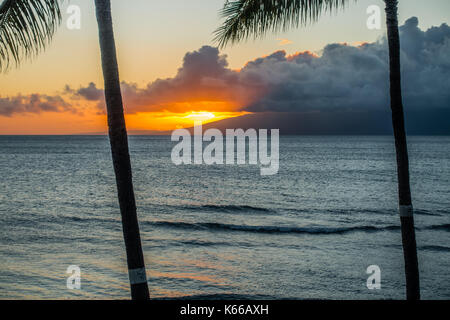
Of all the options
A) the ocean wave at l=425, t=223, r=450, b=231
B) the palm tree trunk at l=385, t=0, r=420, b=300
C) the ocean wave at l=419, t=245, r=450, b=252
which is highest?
the palm tree trunk at l=385, t=0, r=420, b=300

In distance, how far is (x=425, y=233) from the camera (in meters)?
24.8

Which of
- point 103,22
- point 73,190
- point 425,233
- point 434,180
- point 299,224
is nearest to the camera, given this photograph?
point 103,22

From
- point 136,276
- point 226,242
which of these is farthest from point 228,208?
point 136,276

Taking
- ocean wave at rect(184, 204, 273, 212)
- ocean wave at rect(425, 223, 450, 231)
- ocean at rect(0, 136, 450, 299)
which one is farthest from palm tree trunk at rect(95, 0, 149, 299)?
ocean wave at rect(184, 204, 273, 212)

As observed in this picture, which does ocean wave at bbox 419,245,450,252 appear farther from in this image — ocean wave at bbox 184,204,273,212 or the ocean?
ocean wave at bbox 184,204,273,212

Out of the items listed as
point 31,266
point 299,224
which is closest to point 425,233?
point 299,224

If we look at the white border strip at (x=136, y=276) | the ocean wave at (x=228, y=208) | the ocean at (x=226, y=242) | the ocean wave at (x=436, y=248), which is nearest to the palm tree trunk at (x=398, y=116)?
the white border strip at (x=136, y=276)

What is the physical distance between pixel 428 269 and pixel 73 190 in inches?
1471

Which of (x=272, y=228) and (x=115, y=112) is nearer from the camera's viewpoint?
(x=115, y=112)

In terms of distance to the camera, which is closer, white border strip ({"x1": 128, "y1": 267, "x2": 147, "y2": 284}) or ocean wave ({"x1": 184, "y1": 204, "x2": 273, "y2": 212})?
white border strip ({"x1": 128, "y1": 267, "x2": 147, "y2": 284})

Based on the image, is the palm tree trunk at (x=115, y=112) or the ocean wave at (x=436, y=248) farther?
the ocean wave at (x=436, y=248)

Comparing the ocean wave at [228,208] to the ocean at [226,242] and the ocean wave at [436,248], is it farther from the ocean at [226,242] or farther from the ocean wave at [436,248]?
the ocean wave at [436,248]

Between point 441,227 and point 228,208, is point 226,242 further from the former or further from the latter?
point 441,227
